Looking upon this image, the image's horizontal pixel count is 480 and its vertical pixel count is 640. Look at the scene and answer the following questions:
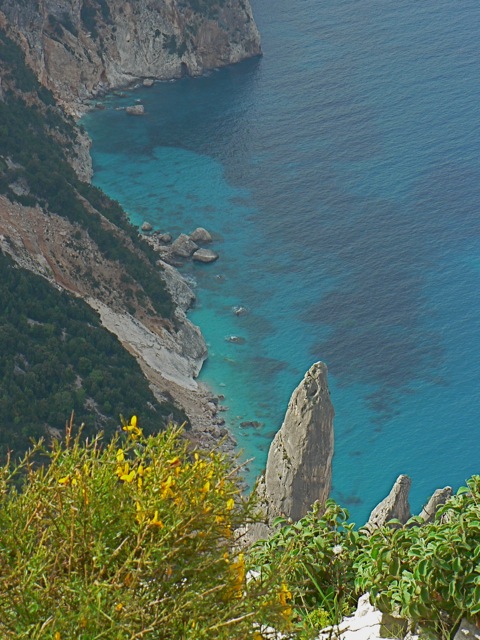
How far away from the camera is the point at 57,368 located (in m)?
56.5

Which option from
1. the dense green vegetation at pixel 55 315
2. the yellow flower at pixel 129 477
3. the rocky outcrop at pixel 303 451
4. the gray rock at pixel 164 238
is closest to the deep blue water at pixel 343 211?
the gray rock at pixel 164 238

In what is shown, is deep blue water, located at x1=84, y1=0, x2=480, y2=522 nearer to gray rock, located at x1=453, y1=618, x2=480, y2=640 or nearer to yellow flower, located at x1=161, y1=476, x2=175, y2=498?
gray rock, located at x1=453, y1=618, x2=480, y2=640

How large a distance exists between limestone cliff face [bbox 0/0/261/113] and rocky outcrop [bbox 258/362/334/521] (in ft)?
217

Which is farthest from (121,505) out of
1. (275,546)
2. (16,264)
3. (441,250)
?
(441,250)

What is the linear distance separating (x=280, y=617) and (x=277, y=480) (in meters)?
28.7

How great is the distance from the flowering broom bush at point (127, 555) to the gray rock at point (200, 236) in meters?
71.6

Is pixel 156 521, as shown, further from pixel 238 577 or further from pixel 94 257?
pixel 94 257

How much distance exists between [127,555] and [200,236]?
72802 mm

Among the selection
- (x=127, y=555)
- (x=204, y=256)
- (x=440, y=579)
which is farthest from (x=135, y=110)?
(x=127, y=555)

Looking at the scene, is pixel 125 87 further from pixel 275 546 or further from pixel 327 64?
pixel 275 546

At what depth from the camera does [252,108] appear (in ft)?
366

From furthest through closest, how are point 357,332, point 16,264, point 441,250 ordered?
point 441,250 < point 357,332 < point 16,264

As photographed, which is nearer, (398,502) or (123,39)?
(398,502)

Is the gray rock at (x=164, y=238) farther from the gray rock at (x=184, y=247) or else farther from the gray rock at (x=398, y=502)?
the gray rock at (x=398, y=502)
